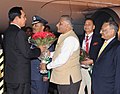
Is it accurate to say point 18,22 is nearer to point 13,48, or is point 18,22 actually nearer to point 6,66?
point 13,48

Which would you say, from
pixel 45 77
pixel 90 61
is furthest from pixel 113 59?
pixel 45 77

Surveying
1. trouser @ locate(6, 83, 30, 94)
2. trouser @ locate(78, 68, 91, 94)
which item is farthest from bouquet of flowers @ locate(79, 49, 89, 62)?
trouser @ locate(6, 83, 30, 94)

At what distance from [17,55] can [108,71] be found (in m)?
1.03

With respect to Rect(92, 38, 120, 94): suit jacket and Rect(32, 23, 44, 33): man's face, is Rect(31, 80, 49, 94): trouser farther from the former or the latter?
Rect(92, 38, 120, 94): suit jacket

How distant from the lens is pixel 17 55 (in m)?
3.37

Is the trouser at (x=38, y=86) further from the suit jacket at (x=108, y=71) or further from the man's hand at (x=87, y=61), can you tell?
the suit jacket at (x=108, y=71)

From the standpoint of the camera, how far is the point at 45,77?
3.95 m

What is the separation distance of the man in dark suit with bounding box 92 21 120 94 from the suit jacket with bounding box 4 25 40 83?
0.78 metres

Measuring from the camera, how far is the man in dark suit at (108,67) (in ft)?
10.2

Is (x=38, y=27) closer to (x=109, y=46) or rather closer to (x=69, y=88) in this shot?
(x=69, y=88)

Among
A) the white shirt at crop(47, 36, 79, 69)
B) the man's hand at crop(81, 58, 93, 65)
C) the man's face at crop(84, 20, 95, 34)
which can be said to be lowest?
the man's hand at crop(81, 58, 93, 65)

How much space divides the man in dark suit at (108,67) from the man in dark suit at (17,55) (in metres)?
0.78

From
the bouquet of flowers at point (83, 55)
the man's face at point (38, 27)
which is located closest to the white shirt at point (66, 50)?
the bouquet of flowers at point (83, 55)

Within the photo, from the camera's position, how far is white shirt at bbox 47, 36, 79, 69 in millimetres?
3428
